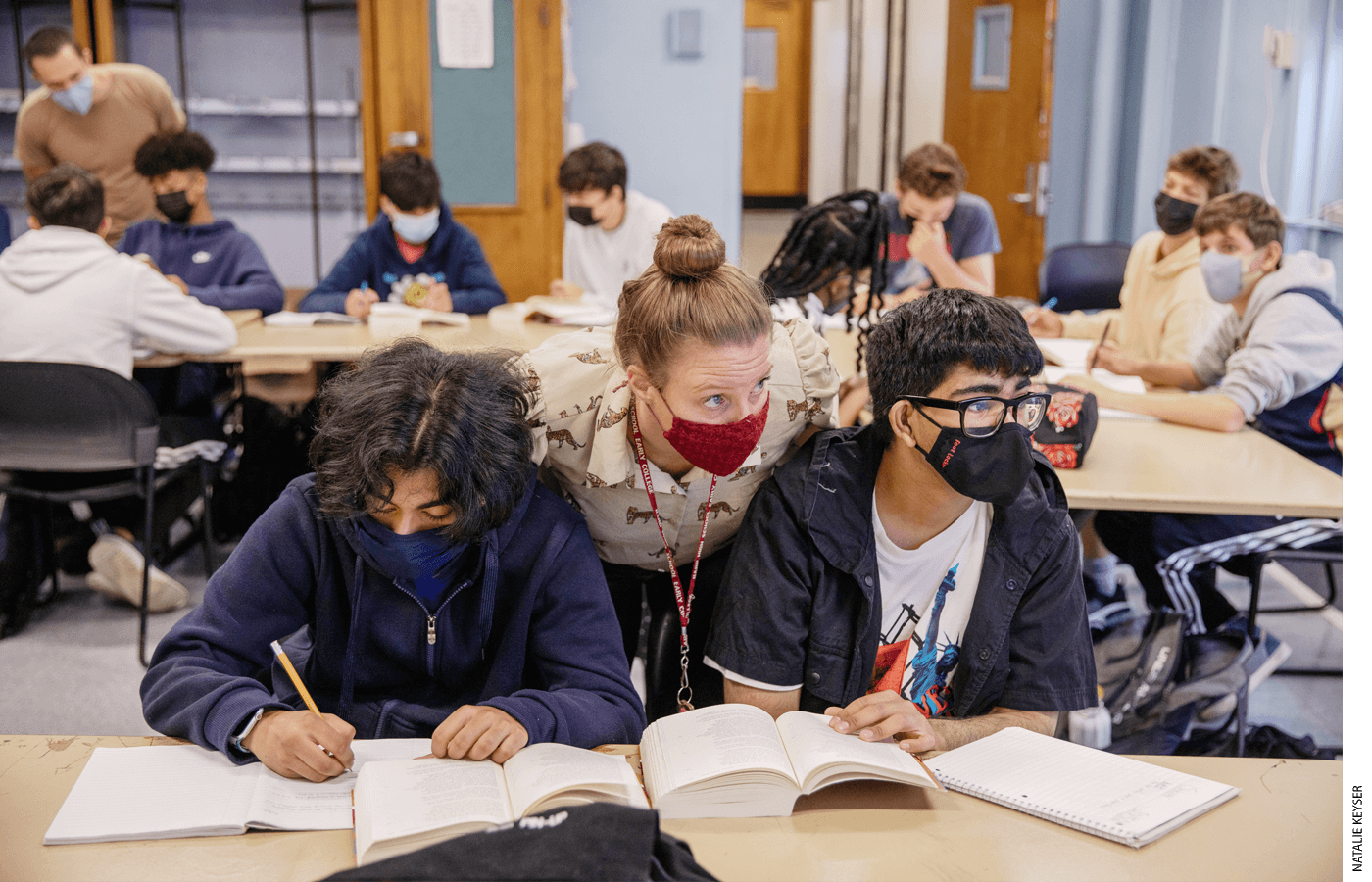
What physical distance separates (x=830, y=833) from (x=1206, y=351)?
92.7 inches

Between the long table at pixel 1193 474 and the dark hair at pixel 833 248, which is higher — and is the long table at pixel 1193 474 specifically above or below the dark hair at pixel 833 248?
below

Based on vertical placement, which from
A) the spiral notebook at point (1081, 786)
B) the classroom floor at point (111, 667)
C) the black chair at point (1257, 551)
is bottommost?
the classroom floor at point (111, 667)

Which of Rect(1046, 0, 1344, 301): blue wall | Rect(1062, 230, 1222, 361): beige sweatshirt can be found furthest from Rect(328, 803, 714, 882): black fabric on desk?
Rect(1046, 0, 1344, 301): blue wall

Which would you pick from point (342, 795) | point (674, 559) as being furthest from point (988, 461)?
point (342, 795)

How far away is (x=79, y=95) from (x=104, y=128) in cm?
17

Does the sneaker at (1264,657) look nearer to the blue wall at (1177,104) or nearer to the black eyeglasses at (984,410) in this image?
the black eyeglasses at (984,410)

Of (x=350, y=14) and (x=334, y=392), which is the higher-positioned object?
(x=350, y=14)

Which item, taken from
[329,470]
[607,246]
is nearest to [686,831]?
[329,470]

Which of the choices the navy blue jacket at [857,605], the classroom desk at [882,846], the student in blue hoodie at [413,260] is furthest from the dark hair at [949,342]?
the student in blue hoodie at [413,260]

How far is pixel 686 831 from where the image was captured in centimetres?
116

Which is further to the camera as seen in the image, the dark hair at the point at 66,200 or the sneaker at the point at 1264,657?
the dark hair at the point at 66,200

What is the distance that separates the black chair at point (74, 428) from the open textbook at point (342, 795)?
69.8 inches

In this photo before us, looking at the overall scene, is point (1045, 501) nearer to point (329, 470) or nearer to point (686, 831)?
point (686, 831)

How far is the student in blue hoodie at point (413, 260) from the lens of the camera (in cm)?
391
